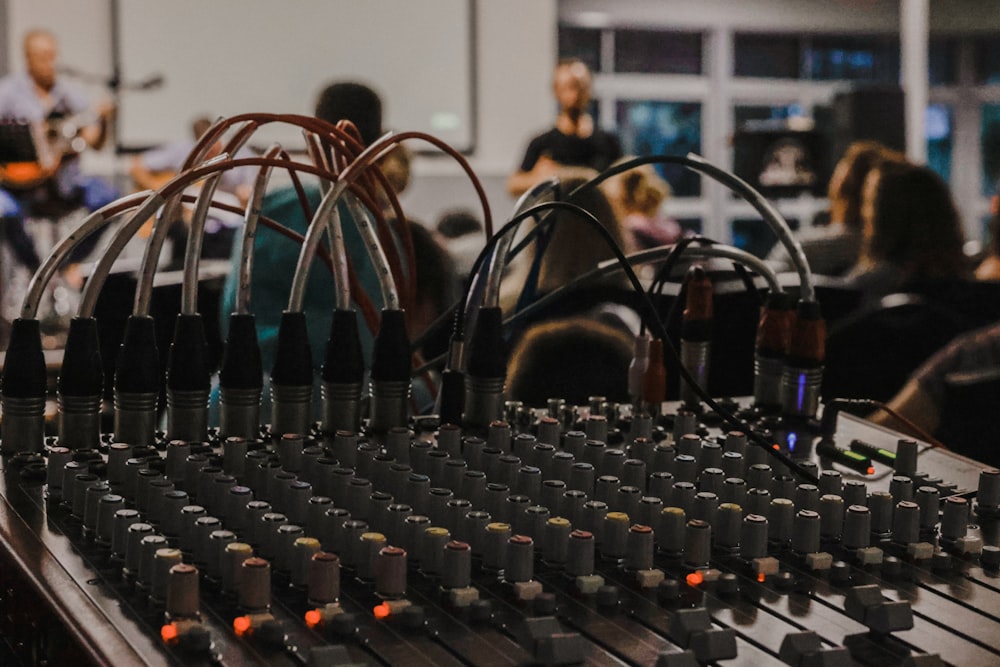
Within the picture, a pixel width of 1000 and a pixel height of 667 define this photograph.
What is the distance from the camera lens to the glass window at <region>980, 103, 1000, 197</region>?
11141 mm

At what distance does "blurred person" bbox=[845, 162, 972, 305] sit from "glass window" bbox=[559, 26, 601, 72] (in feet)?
21.5

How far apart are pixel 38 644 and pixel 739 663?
18.5 inches

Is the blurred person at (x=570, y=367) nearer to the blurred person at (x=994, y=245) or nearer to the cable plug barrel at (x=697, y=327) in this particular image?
the cable plug barrel at (x=697, y=327)

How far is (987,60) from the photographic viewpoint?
11039 millimetres

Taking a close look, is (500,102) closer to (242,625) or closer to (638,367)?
(638,367)

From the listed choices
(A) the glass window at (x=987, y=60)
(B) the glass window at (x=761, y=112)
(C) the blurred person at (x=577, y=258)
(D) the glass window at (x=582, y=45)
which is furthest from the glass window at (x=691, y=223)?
(C) the blurred person at (x=577, y=258)

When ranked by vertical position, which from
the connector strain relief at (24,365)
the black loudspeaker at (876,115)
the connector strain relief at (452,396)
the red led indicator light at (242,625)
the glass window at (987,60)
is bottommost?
the red led indicator light at (242,625)

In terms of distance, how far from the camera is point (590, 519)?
0.88 m

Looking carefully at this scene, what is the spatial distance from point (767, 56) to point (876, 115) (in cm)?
273

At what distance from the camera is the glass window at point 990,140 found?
11141 millimetres

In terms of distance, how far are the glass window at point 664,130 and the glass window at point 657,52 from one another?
0.96 ft

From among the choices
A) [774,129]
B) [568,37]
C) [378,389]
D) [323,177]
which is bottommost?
[378,389]

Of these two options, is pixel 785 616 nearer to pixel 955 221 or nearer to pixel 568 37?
pixel 955 221

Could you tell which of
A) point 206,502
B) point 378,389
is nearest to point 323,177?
point 378,389
